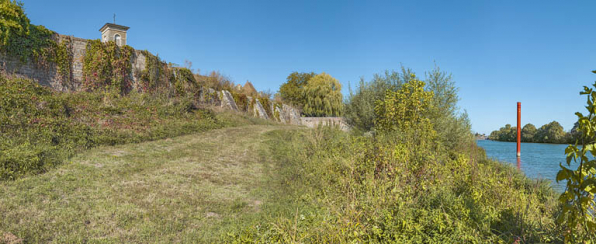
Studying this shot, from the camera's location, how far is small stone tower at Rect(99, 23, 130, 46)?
70.8 feet

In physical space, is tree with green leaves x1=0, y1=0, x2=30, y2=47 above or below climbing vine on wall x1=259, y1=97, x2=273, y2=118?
above

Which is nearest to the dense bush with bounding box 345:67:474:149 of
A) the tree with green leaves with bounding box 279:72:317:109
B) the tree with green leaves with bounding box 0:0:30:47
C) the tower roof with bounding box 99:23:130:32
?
the tree with green leaves with bounding box 0:0:30:47

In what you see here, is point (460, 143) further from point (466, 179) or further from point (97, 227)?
point (97, 227)

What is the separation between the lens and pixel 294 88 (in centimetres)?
4362

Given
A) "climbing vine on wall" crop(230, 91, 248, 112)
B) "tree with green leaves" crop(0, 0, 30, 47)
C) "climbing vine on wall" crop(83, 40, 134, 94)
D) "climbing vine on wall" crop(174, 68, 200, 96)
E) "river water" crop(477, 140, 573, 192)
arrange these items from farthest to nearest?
1. "climbing vine on wall" crop(230, 91, 248, 112)
2. "climbing vine on wall" crop(174, 68, 200, 96)
3. "climbing vine on wall" crop(83, 40, 134, 94)
4. "river water" crop(477, 140, 573, 192)
5. "tree with green leaves" crop(0, 0, 30, 47)

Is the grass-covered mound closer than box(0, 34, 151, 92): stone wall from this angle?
Yes

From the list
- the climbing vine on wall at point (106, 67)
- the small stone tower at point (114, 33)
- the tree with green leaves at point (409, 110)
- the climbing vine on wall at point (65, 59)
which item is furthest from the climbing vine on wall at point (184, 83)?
the tree with green leaves at point (409, 110)

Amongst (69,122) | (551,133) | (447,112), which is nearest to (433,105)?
(447,112)

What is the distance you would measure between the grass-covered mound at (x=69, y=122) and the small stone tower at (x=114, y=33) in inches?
433

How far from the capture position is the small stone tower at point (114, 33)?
70.8ft

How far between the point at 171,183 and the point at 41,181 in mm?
2208

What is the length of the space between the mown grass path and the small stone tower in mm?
17514

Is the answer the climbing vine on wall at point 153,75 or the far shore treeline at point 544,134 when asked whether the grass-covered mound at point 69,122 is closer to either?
the climbing vine on wall at point 153,75

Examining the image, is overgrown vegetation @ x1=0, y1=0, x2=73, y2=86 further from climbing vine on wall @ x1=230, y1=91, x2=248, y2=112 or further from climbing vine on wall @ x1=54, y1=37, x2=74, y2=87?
climbing vine on wall @ x1=230, y1=91, x2=248, y2=112
